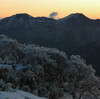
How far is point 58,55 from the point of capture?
24.4 metres

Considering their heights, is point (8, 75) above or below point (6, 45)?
below

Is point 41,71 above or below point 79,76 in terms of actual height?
above

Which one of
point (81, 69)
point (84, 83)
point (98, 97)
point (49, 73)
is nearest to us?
point (49, 73)

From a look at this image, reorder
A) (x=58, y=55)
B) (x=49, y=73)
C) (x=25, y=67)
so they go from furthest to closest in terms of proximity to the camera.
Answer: (x=58, y=55), (x=49, y=73), (x=25, y=67)

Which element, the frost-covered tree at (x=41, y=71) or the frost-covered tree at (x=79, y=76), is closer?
the frost-covered tree at (x=41, y=71)

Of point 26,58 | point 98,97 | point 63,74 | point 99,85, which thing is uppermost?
point 26,58

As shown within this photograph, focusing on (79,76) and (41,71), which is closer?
(41,71)

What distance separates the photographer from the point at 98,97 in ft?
113

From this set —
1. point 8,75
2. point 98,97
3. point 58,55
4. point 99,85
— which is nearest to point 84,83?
point 99,85

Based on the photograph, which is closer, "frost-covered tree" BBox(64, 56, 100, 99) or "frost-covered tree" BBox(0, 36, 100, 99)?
"frost-covered tree" BBox(0, 36, 100, 99)

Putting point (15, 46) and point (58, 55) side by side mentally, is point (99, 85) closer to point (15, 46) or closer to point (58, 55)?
point (58, 55)

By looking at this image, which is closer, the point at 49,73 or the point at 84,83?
the point at 49,73

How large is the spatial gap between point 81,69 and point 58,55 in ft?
16.8

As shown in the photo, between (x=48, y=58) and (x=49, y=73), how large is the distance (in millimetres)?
1849
